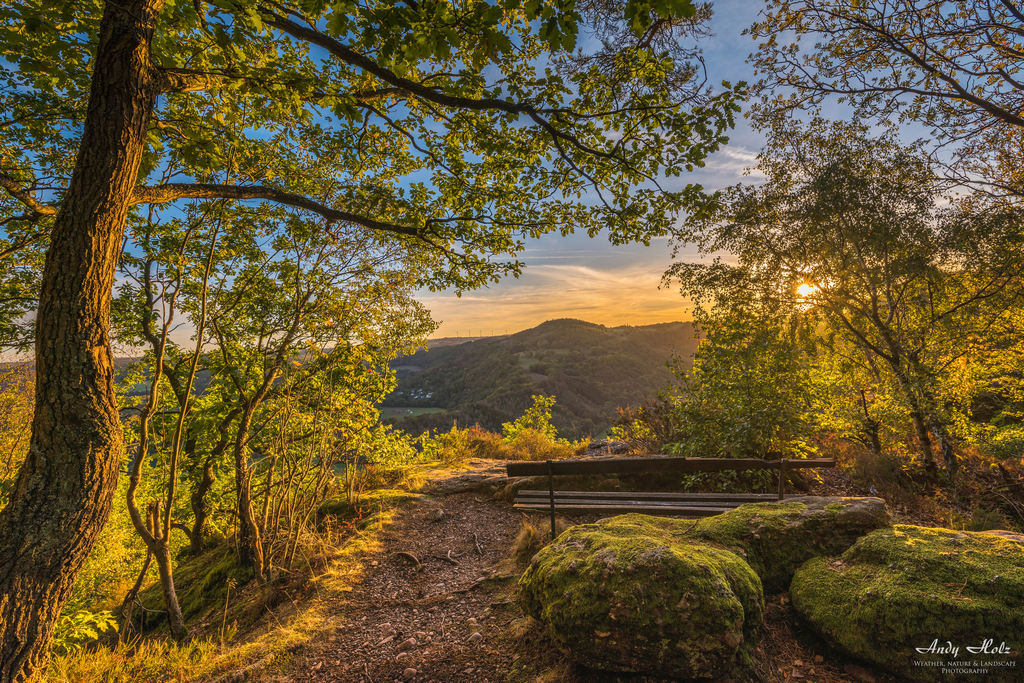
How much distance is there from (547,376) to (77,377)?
79.2m

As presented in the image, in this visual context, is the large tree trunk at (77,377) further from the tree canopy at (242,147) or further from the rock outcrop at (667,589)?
the rock outcrop at (667,589)

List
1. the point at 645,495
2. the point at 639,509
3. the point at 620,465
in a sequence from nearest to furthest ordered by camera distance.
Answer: the point at 620,465, the point at 639,509, the point at 645,495

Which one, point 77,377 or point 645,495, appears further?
point 645,495

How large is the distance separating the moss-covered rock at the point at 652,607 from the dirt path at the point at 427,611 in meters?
0.81

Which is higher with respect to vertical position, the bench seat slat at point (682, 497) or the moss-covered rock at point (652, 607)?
the moss-covered rock at point (652, 607)

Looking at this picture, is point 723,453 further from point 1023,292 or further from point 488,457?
point 1023,292

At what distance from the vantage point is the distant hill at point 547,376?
60.4 m

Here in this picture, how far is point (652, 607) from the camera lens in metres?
2.19

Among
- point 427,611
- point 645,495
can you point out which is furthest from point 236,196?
point 645,495

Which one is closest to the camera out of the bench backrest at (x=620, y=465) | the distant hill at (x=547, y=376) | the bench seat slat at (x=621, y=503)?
the bench backrest at (x=620, y=465)

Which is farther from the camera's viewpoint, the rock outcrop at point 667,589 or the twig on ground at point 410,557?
the twig on ground at point 410,557

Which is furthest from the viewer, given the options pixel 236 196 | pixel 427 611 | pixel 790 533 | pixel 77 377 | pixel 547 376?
pixel 547 376
